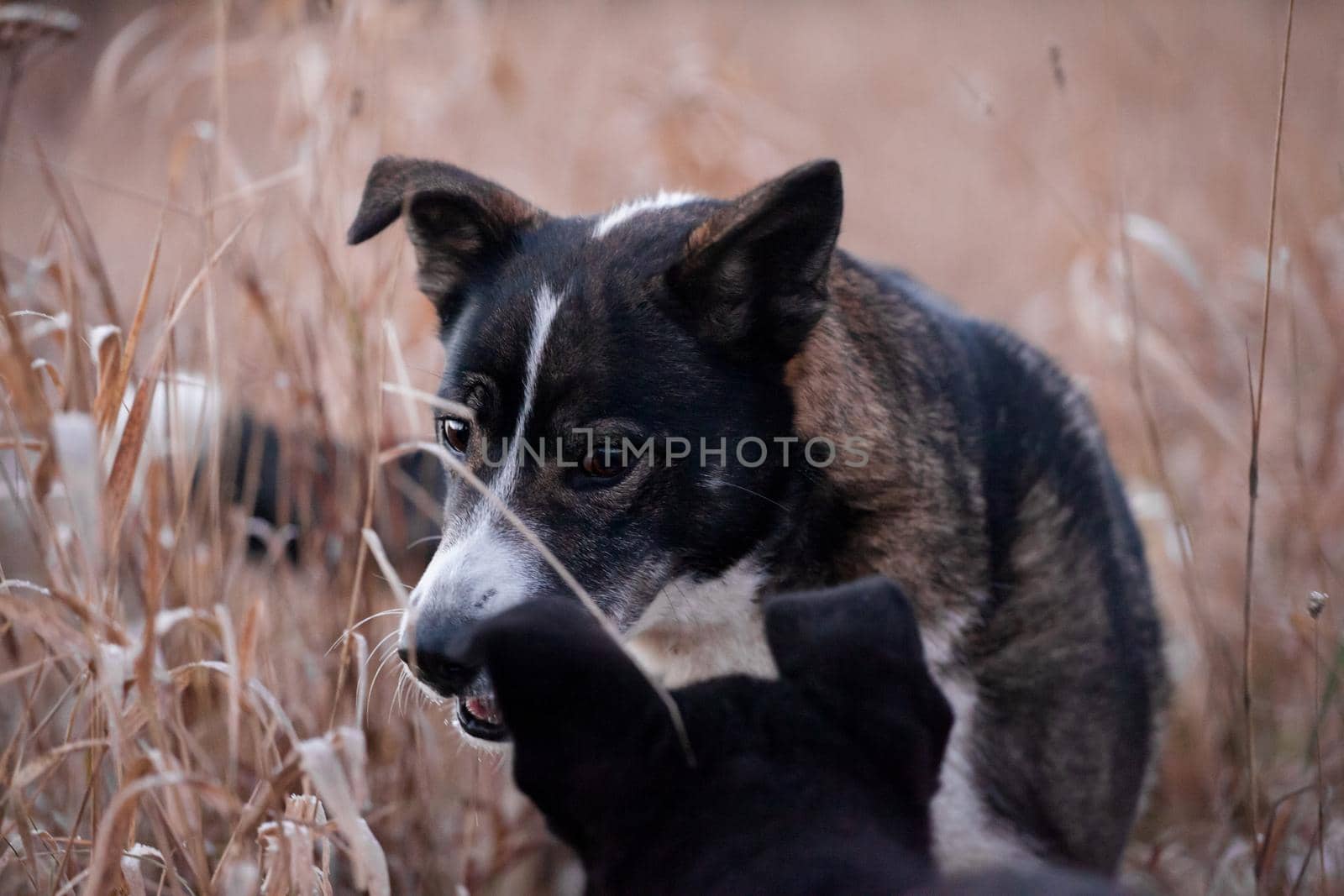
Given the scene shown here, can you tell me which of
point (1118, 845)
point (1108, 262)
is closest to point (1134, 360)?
point (1108, 262)

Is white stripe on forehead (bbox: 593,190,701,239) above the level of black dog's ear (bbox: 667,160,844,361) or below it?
above

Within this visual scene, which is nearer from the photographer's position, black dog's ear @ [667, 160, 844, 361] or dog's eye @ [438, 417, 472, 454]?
black dog's ear @ [667, 160, 844, 361]

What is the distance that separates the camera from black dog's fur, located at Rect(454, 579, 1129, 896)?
1.35 metres

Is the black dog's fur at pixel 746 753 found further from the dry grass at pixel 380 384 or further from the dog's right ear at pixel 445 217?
the dog's right ear at pixel 445 217

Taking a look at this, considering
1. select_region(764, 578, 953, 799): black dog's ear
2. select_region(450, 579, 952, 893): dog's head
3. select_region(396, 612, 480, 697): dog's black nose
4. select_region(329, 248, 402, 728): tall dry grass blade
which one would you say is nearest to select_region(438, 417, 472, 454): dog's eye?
select_region(329, 248, 402, 728): tall dry grass blade

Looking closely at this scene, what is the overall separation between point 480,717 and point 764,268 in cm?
98

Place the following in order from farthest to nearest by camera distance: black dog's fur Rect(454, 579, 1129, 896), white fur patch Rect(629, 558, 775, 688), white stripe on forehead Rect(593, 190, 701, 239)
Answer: white stripe on forehead Rect(593, 190, 701, 239)
white fur patch Rect(629, 558, 775, 688)
black dog's fur Rect(454, 579, 1129, 896)

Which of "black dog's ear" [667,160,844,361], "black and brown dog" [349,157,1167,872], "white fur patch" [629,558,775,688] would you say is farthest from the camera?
"white fur patch" [629,558,775,688]

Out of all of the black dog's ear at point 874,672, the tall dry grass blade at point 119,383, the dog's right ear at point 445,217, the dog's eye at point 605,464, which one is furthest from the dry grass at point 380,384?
the black dog's ear at point 874,672

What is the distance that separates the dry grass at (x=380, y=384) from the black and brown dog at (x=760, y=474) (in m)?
0.23

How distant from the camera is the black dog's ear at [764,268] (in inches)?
78.8

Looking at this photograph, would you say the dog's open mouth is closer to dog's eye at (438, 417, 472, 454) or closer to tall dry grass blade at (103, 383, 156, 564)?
dog's eye at (438, 417, 472, 454)

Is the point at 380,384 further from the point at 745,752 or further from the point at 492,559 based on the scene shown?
the point at 745,752

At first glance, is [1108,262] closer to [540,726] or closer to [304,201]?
[304,201]
